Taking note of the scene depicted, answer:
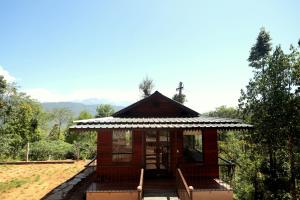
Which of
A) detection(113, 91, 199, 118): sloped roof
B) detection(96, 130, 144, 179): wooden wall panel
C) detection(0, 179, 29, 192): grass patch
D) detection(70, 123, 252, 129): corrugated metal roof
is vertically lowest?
detection(0, 179, 29, 192): grass patch

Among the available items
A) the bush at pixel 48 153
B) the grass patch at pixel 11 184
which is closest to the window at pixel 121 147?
the grass patch at pixel 11 184

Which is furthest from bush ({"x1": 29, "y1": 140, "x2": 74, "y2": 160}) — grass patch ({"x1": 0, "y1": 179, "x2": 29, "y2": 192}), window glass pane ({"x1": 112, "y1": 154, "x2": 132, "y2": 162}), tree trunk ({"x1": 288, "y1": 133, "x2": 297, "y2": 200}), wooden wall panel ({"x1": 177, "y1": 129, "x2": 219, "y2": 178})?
tree trunk ({"x1": 288, "y1": 133, "x2": 297, "y2": 200})

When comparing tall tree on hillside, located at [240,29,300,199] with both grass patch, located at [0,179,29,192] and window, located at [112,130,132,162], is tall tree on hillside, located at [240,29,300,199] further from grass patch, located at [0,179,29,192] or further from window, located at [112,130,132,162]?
grass patch, located at [0,179,29,192]

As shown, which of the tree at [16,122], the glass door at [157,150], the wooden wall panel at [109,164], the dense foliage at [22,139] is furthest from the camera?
the tree at [16,122]

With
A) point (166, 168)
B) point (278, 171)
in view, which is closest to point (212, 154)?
point (166, 168)

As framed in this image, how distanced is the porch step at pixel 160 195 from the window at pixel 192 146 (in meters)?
2.68

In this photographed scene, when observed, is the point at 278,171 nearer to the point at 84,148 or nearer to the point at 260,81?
the point at 260,81

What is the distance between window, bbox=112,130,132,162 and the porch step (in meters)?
2.36

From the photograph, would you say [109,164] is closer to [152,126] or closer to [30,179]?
[152,126]

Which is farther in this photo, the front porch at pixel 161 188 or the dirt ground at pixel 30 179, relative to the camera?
the dirt ground at pixel 30 179

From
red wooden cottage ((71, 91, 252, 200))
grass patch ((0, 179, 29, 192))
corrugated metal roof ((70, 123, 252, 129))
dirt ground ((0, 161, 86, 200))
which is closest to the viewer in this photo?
corrugated metal roof ((70, 123, 252, 129))

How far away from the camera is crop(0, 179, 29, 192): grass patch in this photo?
1489 centimetres

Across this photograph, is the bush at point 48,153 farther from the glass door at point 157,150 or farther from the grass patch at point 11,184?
the glass door at point 157,150

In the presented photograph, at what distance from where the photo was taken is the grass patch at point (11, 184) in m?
14.9
